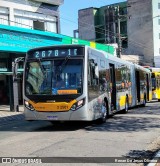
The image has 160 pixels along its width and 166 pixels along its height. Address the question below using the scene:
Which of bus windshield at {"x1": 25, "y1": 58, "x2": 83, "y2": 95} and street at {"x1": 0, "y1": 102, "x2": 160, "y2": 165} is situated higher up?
bus windshield at {"x1": 25, "y1": 58, "x2": 83, "y2": 95}

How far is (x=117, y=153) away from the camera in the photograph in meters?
9.32

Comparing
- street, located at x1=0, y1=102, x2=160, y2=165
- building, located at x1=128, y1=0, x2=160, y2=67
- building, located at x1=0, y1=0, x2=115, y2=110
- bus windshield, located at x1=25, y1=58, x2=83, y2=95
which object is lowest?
street, located at x1=0, y1=102, x2=160, y2=165

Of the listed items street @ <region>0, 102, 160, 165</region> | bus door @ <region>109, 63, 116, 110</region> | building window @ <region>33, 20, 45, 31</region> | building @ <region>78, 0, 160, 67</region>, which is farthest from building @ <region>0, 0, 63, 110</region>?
building @ <region>78, 0, 160, 67</region>

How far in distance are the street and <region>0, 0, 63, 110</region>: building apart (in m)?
12.0

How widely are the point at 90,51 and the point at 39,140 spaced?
4.22m

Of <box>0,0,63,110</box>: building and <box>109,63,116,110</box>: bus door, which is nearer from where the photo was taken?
<box>109,63,116,110</box>: bus door

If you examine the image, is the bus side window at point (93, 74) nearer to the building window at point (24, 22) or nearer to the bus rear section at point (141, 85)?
the bus rear section at point (141, 85)

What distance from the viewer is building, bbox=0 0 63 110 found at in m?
25.7

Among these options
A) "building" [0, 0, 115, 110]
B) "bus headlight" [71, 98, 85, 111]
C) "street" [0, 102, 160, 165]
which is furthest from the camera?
"building" [0, 0, 115, 110]

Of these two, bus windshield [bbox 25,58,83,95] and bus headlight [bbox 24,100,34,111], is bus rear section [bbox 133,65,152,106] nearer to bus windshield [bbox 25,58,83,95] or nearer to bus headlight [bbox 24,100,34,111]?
bus windshield [bbox 25,58,83,95]

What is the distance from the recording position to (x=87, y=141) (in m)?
11.0

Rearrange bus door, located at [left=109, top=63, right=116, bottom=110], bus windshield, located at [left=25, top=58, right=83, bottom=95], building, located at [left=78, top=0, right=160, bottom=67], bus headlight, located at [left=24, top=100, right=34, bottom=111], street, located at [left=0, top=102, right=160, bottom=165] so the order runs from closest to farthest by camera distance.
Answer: street, located at [left=0, top=102, right=160, bottom=165] → bus windshield, located at [left=25, top=58, right=83, bottom=95] → bus headlight, located at [left=24, top=100, right=34, bottom=111] → bus door, located at [left=109, top=63, right=116, bottom=110] → building, located at [left=78, top=0, right=160, bottom=67]

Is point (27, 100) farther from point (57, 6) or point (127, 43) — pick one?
point (127, 43)

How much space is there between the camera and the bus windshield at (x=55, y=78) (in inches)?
518
